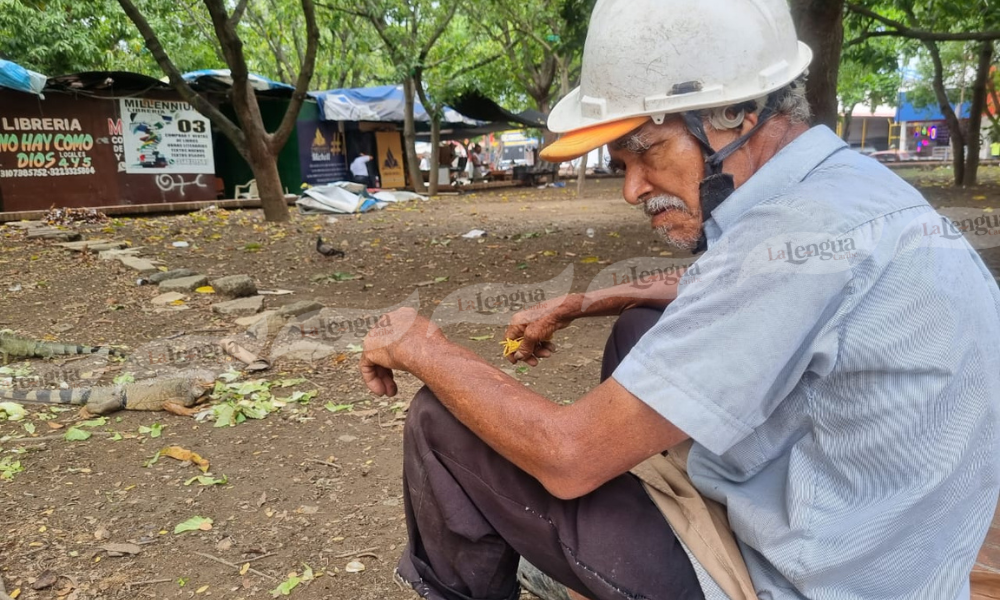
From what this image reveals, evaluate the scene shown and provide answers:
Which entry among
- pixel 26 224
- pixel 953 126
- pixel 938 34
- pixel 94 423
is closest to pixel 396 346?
pixel 94 423

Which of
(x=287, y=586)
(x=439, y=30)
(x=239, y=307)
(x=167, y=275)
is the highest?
(x=439, y=30)

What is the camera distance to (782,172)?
4.30ft

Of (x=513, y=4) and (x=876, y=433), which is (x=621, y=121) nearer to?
(x=876, y=433)

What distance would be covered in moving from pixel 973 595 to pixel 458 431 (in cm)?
→ 134

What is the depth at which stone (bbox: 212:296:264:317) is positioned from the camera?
5.40 meters

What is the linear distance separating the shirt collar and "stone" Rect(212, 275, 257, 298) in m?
5.19

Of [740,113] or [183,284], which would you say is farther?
[183,284]

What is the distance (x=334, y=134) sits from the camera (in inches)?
745

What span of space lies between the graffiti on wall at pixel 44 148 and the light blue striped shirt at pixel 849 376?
46.0ft

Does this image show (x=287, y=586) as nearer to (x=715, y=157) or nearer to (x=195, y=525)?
(x=195, y=525)

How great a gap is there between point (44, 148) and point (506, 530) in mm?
14032

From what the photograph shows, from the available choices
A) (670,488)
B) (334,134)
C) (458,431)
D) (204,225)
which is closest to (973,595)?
(670,488)

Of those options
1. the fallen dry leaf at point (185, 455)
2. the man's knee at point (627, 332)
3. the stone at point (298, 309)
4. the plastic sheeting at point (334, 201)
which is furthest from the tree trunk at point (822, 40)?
the plastic sheeting at point (334, 201)

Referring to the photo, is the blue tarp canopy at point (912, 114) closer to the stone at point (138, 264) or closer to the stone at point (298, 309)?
the stone at point (138, 264)
